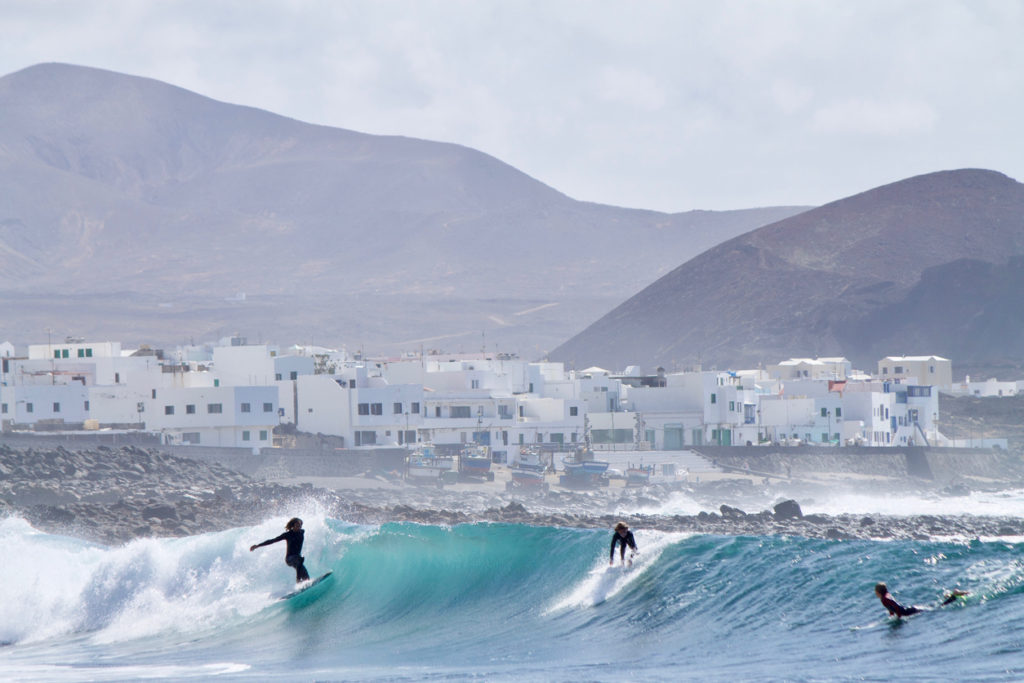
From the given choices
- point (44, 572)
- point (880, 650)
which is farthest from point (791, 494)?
point (880, 650)

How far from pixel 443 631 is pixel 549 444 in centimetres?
4362

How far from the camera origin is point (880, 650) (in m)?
15.0

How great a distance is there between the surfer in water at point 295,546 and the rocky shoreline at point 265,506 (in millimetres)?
8928

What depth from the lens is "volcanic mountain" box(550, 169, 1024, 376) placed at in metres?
152

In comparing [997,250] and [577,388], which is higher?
[997,250]

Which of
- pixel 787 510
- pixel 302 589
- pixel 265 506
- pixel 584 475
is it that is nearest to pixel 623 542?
pixel 302 589

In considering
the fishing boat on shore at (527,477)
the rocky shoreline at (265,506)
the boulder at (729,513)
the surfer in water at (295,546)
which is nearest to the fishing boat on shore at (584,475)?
the fishing boat on shore at (527,477)

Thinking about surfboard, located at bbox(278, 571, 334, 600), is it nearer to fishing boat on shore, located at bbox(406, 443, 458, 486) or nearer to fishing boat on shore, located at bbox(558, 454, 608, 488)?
fishing boat on shore, located at bbox(406, 443, 458, 486)

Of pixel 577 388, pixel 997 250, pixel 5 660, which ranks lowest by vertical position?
pixel 5 660

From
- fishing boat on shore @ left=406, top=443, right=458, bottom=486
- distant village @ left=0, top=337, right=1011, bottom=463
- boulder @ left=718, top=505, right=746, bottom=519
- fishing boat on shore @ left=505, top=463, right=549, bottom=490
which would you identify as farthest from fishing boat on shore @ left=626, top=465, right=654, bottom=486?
boulder @ left=718, top=505, right=746, bottom=519

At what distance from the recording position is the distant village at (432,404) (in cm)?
5716

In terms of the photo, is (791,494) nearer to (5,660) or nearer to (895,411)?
(895,411)

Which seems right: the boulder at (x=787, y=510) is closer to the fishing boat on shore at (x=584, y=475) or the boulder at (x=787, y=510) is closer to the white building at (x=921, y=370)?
the fishing boat on shore at (x=584, y=475)

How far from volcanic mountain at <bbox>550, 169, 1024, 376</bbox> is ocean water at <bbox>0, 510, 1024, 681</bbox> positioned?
115 m
